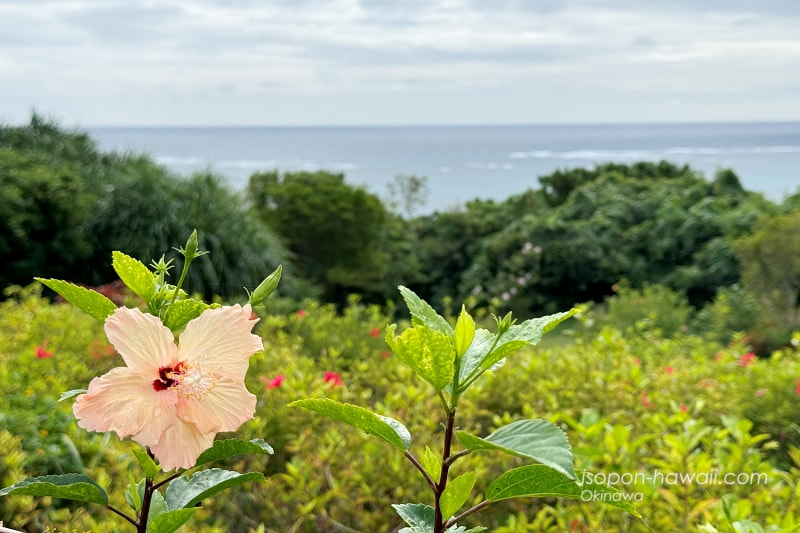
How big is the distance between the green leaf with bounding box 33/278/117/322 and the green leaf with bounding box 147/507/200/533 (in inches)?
5.2

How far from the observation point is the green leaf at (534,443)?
36 cm

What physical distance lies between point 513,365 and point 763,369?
872 millimetres

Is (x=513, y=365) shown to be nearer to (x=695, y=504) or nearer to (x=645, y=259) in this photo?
(x=695, y=504)

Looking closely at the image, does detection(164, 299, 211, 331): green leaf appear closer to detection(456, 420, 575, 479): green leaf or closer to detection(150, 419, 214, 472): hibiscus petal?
detection(150, 419, 214, 472): hibiscus petal

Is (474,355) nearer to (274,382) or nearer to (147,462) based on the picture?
(147,462)

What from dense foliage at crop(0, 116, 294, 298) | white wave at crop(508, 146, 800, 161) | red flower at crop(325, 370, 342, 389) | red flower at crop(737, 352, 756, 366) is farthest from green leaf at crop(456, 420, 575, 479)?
white wave at crop(508, 146, 800, 161)

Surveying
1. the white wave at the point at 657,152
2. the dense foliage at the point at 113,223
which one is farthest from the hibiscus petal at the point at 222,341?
the white wave at the point at 657,152

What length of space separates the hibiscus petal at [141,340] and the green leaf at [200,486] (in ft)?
0.30

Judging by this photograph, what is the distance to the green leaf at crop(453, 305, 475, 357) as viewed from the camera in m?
0.46

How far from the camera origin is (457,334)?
0.46m

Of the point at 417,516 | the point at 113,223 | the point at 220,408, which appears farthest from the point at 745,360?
the point at 113,223

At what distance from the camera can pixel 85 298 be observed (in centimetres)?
47

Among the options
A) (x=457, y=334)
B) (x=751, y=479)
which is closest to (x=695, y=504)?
(x=751, y=479)

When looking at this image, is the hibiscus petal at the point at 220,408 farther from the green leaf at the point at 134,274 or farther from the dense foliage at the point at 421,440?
the dense foliage at the point at 421,440
